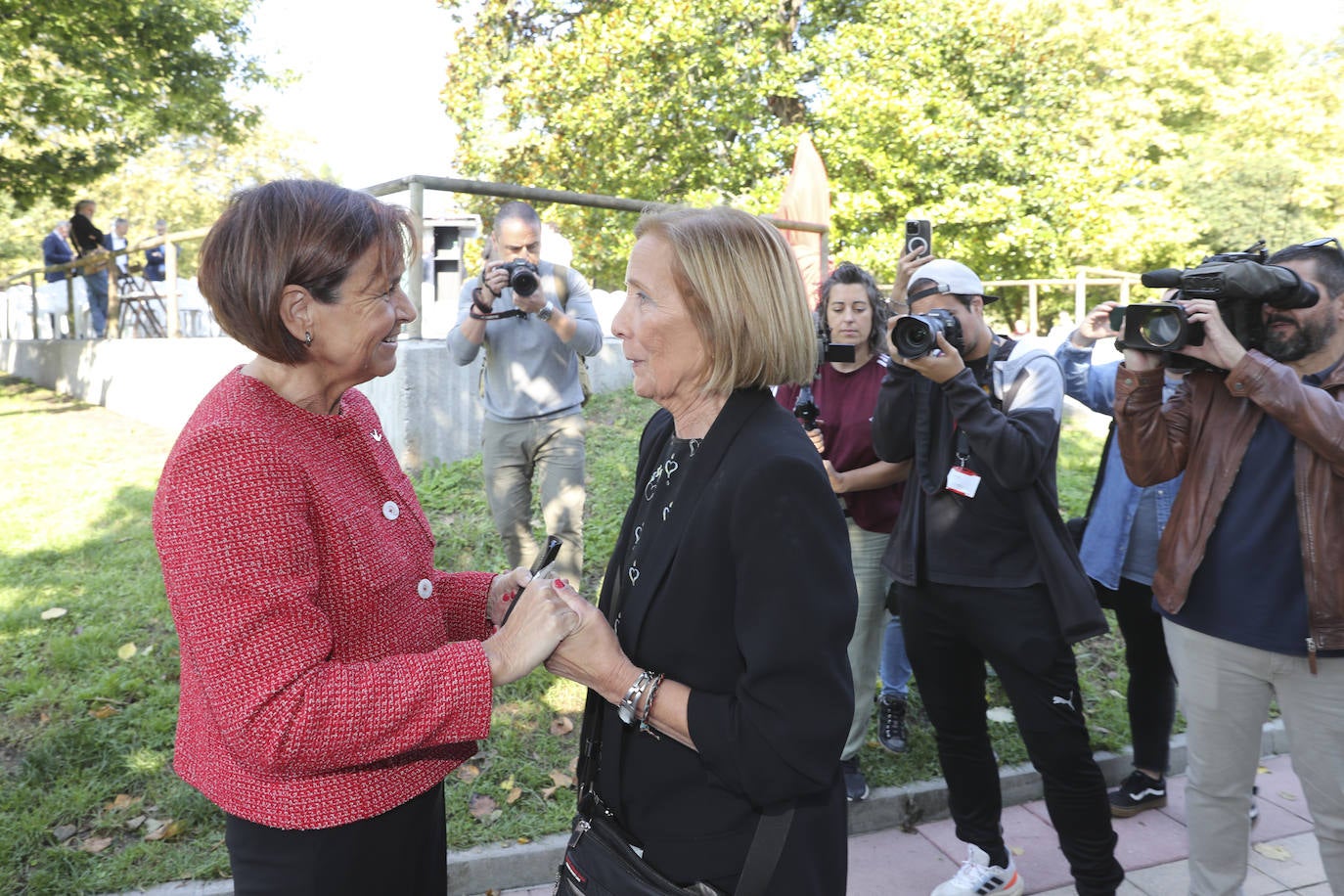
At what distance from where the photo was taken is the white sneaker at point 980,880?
3379mm

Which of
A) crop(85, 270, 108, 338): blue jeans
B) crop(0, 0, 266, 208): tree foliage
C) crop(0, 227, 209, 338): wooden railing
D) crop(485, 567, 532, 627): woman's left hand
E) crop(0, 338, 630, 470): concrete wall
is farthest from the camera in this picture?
crop(85, 270, 108, 338): blue jeans

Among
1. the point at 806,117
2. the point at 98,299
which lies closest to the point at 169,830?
the point at 98,299

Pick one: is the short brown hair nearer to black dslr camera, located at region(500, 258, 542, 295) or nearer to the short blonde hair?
the short blonde hair

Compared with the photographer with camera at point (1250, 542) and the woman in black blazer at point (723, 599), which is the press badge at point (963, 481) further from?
the woman in black blazer at point (723, 599)

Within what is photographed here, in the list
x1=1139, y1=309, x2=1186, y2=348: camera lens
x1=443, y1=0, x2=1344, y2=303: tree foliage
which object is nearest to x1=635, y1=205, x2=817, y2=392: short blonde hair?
x1=1139, y1=309, x2=1186, y2=348: camera lens

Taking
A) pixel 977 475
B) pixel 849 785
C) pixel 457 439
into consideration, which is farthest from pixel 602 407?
pixel 977 475

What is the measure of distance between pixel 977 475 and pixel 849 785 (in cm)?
162

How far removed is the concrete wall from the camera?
649 cm

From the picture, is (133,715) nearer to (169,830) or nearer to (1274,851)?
(169,830)

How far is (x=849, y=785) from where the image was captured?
3.96 m

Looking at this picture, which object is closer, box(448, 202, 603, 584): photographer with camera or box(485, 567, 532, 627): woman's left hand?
box(485, 567, 532, 627): woman's left hand

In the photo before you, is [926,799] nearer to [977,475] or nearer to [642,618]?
[977,475]

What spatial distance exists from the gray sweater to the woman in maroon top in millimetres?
1114

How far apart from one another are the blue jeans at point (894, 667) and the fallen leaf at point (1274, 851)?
1.54 m
